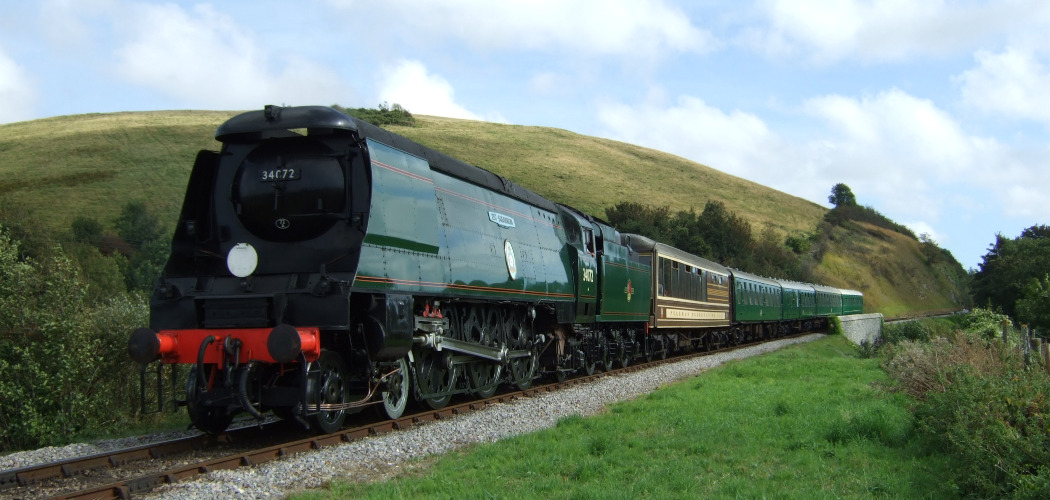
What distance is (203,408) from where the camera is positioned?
9.49 meters

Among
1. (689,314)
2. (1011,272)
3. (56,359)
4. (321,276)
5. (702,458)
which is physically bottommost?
(702,458)

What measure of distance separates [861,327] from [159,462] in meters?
53.7

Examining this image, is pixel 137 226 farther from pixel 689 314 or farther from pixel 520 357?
pixel 520 357

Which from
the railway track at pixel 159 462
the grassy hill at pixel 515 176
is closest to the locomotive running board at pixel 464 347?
the railway track at pixel 159 462

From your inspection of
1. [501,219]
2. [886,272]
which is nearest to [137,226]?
[501,219]

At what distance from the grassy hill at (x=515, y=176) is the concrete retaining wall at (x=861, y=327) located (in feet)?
73.2

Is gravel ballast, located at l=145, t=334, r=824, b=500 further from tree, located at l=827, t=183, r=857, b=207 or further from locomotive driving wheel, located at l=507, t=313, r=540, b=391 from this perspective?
tree, located at l=827, t=183, r=857, b=207

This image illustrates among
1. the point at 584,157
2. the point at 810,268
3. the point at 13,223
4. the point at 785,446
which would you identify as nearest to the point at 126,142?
the point at 13,223

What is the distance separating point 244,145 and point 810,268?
77.2 meters

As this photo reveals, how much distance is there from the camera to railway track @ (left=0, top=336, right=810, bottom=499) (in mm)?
7062

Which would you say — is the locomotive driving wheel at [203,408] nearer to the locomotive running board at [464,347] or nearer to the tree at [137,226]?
the locomotive running board at [464,347]

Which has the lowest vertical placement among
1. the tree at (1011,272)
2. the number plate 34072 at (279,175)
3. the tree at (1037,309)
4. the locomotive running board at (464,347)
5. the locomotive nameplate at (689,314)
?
the locomotive running board at (464,347)

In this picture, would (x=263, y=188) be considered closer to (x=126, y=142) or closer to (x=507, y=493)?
(x=507, y=493)

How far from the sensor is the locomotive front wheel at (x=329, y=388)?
9.16 m
